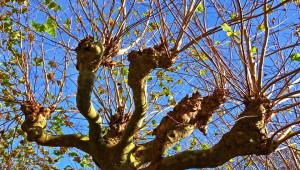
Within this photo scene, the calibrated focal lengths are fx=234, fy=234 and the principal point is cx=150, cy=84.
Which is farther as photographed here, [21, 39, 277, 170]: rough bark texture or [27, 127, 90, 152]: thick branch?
[27, 127, 90, 152]: thick branch

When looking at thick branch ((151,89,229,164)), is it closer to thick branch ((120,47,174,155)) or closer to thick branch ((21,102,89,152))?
thick branch ((120,47,174,155))

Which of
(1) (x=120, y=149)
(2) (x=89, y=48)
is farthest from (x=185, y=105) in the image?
(2) (x=89, y=48)

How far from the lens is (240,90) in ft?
7.86

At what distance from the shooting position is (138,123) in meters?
2.89

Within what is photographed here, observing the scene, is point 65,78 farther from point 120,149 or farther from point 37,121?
point 120,149

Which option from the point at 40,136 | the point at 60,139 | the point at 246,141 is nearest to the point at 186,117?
the point at 246,141

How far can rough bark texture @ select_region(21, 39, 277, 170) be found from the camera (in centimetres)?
237

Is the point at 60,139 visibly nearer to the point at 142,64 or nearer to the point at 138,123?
the point at 138,123

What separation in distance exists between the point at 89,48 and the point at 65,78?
1.49 m

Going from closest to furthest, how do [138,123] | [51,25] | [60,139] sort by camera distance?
1. [138,123]
2. [60,139]
3. [51,25]

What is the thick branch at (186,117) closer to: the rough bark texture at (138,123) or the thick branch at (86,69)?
the rough bark texture at (138,123)

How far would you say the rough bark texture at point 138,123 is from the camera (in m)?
2.37

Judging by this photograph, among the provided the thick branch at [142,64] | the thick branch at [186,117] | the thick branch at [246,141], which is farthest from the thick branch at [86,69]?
the thick branch at [246,141]

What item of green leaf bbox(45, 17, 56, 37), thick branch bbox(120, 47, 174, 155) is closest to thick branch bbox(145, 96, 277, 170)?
thick branch bbox(120, 47, 174, 155)
